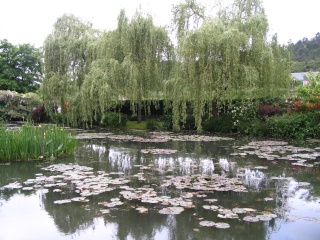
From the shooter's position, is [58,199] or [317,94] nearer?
[58,199]

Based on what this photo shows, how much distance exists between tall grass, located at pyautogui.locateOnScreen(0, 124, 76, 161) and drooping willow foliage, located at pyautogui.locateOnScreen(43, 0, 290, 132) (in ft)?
20.9

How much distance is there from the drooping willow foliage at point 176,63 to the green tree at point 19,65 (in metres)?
15.0

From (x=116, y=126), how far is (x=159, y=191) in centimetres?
1348

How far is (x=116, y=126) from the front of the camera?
60.2ft

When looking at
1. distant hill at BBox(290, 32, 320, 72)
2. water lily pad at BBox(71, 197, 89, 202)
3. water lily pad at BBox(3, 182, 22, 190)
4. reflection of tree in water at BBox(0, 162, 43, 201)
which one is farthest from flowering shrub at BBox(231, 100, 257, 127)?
distant hill at BBox(290, 32, 320, 72)

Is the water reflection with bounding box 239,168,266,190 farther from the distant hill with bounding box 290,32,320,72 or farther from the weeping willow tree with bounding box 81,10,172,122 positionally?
the distant hill with bounding box 290,32,320,72

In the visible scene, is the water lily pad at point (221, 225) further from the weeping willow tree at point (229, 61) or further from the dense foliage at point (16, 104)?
the dense foliage at point (16, 104)

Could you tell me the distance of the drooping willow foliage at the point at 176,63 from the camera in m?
12.4

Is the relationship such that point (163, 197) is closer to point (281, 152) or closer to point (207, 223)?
point (207, 223)

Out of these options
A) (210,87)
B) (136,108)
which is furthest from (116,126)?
(210,87)

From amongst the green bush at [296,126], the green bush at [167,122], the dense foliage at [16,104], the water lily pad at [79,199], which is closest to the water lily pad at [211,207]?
the water lily pad at [79,199]

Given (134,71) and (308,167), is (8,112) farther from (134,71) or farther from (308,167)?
(308,167)

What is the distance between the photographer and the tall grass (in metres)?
7.50

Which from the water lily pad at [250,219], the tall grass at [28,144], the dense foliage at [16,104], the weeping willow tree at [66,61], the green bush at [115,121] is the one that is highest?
the weeping willow tree at [66,61]
